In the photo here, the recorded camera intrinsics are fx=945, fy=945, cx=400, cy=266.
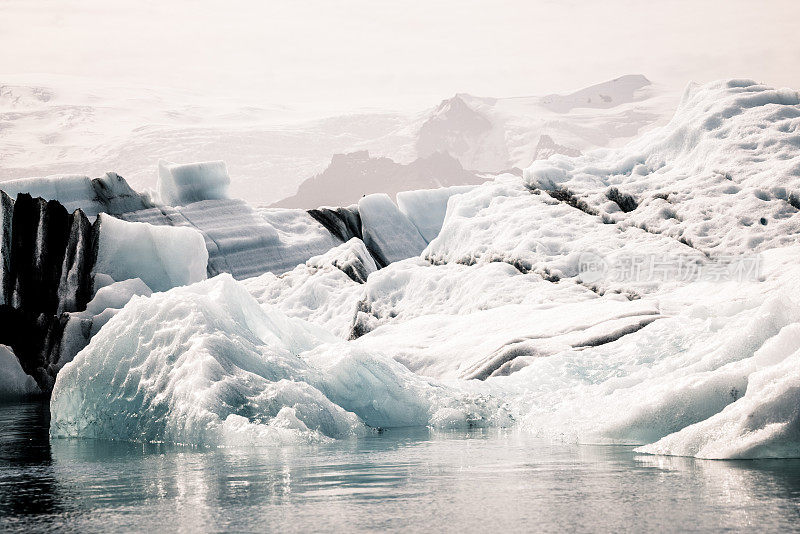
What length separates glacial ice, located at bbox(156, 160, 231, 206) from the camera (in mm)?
28641

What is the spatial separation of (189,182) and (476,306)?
15.0 metres

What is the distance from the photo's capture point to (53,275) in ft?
70.4

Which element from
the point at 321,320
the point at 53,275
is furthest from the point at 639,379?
the point at 53,275

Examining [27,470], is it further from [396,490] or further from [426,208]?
[426,208]

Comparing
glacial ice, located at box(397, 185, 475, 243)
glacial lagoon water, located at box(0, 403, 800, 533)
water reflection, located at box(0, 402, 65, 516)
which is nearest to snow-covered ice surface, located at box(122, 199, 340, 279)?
glacial ice, located at box(397, 185, 475, 243)

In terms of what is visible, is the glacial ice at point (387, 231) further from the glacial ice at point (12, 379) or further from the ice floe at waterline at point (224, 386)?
the ice floe at waterline at point (224, 386)

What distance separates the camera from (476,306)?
16422mm

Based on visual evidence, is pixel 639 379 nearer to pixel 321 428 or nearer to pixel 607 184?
pixel 321 428

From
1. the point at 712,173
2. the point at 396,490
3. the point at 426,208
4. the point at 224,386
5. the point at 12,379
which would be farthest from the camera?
the point at 426,208

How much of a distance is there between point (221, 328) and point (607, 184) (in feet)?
34.3

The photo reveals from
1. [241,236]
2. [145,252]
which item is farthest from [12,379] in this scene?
[241,236]

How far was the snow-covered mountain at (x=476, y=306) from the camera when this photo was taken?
9.00 m

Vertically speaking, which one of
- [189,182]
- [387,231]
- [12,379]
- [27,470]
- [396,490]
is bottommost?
[396,490]

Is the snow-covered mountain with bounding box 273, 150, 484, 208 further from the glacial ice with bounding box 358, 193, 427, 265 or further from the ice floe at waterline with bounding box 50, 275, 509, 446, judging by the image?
the ice floe at waterline with bounding box 50, 275, 509, 446
